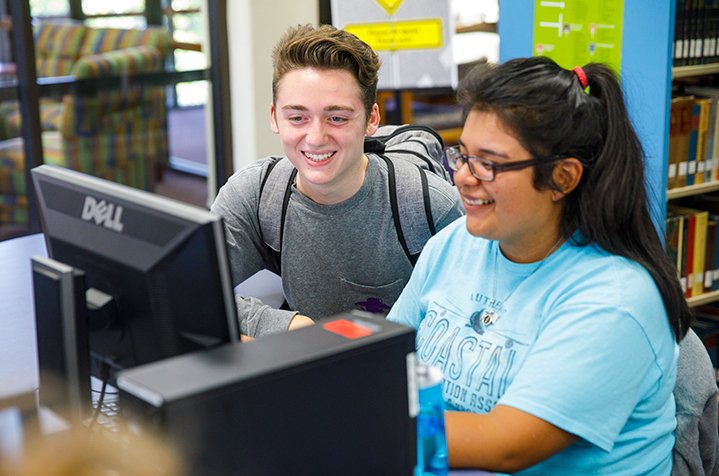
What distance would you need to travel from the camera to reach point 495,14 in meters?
4.73

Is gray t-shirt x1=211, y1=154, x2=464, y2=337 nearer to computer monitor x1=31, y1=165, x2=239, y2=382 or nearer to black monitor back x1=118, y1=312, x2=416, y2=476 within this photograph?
computer monitor x1=31, y1=165, x2=239, y2=382

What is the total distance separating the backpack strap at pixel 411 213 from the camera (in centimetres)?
199

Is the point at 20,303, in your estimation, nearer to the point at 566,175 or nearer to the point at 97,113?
the point at 566,175

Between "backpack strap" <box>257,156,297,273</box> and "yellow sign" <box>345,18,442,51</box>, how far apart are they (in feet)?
5.49

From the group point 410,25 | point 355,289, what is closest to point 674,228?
point 410,25

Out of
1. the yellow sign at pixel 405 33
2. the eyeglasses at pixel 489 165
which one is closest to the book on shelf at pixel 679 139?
the yellow sign at pixel 405 33

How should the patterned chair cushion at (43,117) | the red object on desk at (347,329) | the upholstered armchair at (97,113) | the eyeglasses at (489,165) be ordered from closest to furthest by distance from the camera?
the red object on desk at (347,329) → the eyeglasses at (489,165) → the patterned chair cushion at (43,117) → the upholstered armchair at (97,113)

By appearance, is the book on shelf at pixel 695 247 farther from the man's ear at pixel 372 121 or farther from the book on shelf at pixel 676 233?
the man's ear at pixel 372 121

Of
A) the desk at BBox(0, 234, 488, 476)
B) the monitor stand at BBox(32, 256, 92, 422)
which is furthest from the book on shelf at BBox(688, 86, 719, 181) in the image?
the monitor stand at BBox(32, 256, 92, 422)

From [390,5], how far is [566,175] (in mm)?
2264

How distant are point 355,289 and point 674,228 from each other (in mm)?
1627

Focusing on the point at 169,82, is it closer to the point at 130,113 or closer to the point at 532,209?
the point at 130,113

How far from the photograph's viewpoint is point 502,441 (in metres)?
1.32

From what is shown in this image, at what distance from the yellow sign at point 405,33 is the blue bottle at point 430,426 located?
8.35ft
